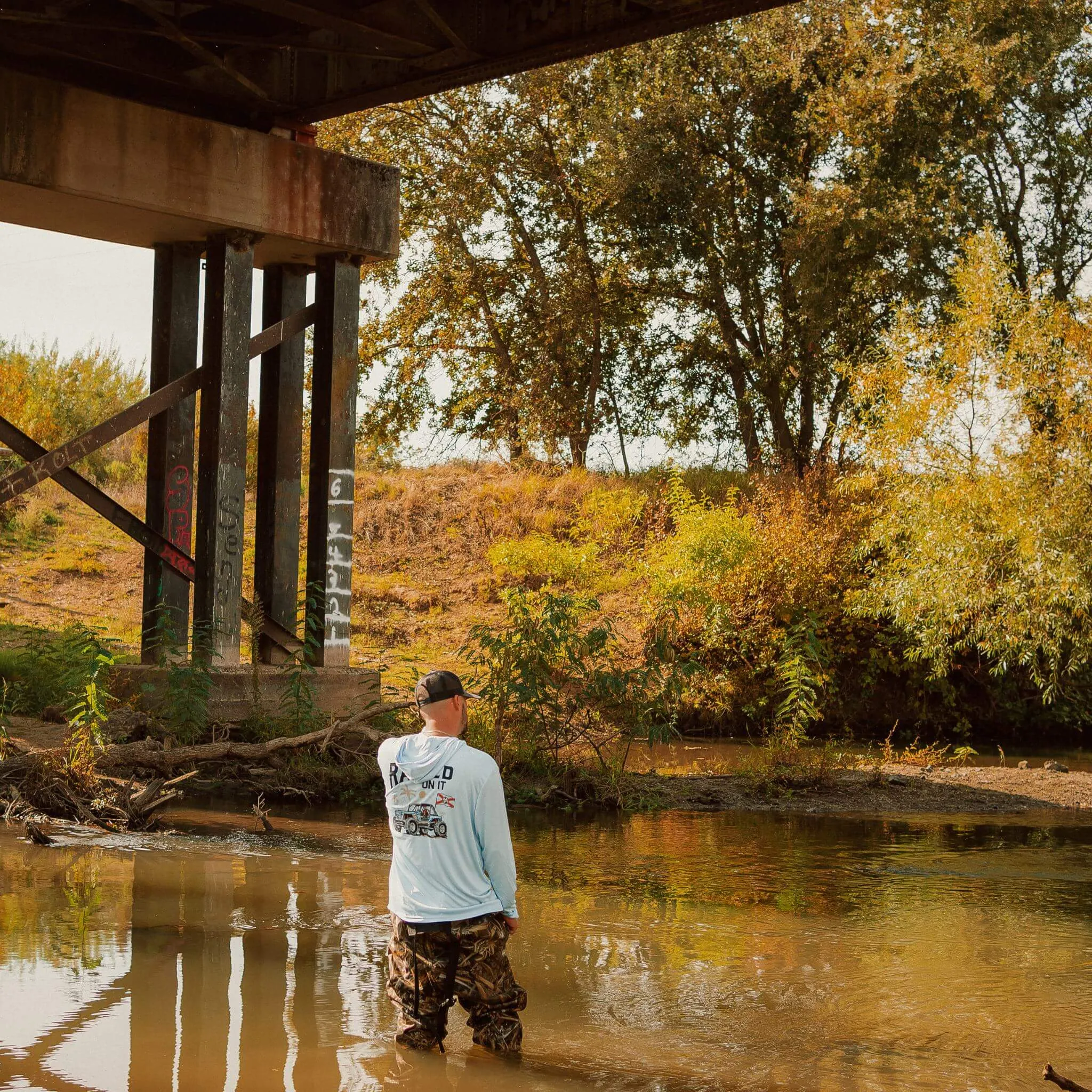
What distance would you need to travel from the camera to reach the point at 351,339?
1288 cm

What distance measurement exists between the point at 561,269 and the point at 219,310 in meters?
17.6

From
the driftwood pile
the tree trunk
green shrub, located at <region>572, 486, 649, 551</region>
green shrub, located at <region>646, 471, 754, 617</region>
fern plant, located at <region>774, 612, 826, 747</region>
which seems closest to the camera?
the driftwood pile

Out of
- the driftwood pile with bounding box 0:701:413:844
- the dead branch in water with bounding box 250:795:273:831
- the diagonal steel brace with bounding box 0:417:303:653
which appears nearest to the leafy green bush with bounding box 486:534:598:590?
the diagonal steel brace with bounding box 0:417:303:653

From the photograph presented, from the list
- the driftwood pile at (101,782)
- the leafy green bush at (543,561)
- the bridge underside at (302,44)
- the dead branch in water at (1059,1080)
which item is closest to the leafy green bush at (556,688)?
the driftwood pile at (101,782)

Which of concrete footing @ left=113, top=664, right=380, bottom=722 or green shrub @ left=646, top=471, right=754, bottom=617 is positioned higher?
green shrub @ left=646, top=471, right=754, bottom=617

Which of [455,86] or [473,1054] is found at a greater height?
[455,86]

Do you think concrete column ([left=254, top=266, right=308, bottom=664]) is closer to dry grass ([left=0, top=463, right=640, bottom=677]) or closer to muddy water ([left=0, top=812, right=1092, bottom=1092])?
muddy water ([left=0, top=812, right=1092, bottom=1092])

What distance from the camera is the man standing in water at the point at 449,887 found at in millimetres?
4531

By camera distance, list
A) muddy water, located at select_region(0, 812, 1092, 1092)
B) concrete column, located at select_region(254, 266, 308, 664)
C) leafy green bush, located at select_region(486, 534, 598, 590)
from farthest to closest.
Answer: leafy green bush, located at select_region(486, 534, 598, 590) → concrete column, located at select_region(254, 266, 308, 664) → muddy water, located at select_region(0, 812, 1092, 1092)

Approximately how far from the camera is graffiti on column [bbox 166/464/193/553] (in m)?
12.6

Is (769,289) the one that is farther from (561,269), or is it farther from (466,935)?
(466,935)

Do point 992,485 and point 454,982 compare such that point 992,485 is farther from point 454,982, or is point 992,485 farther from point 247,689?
point 454,982

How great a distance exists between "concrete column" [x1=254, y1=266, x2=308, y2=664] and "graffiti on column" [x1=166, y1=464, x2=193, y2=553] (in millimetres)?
677

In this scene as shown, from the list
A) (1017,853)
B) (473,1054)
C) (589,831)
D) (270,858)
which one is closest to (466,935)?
(473,1054)
